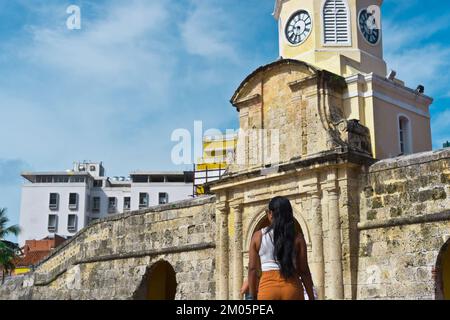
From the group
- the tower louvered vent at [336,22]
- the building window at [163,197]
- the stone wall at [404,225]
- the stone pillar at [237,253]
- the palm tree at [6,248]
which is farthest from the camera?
the building window at [163,197]

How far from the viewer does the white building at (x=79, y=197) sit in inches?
2248

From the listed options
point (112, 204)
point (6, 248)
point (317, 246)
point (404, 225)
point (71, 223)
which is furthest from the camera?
point (112, 204)

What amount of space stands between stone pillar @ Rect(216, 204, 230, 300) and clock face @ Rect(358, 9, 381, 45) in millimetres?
6352

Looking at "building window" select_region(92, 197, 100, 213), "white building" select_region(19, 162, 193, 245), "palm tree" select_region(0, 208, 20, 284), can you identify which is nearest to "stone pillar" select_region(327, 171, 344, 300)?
"palm tree" select_region(0, 208, 20, 284)

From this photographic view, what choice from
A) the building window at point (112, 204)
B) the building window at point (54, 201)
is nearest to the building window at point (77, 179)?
the building window at point (54, 201)

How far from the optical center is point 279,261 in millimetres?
5277

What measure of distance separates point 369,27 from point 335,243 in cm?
747

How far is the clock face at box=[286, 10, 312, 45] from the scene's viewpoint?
17453 mm

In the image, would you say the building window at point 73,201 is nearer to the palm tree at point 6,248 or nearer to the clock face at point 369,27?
the palm tree at point 6,248

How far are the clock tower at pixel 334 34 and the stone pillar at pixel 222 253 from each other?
4690 millimetres

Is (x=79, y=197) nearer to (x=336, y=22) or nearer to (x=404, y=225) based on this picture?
(x=336, y=22)

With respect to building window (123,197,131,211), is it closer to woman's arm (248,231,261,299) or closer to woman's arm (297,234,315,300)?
woman's arm (248,231,261,299)

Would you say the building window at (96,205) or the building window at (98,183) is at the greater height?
the building window at (98,183)

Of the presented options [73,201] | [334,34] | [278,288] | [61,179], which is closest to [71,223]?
[73,201]
